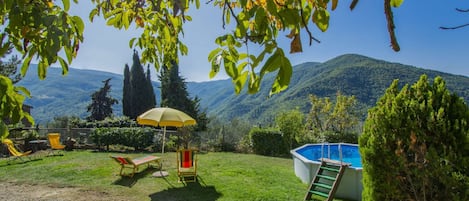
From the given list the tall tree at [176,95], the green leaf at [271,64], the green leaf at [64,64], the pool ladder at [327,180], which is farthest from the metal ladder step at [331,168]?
→ the tall tree at [176,95]

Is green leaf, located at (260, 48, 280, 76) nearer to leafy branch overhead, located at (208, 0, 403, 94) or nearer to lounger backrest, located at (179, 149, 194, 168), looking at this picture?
leafy branch overhead, located at (208, 0, 403, 94)

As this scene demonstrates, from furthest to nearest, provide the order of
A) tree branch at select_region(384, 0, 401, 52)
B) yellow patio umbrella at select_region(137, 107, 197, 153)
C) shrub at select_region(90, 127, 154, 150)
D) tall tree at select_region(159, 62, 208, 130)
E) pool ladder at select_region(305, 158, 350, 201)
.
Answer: tall tree at select_region(159, 62, 208, 130) < shrub at select_region(90, 127, 154, 150) < yellow patio umbrella at select_region(137, 107, 197, 153) < pool ladder at select_region(305, 158, 350, 201) < tree branch at select_region(384, 0, 401, 52)

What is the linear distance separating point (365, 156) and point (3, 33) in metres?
4.26

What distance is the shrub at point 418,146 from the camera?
3.76 m

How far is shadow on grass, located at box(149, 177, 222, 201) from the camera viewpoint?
6685 millimetres

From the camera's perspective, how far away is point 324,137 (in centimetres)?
1528

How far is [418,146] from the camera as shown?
3.69 metres

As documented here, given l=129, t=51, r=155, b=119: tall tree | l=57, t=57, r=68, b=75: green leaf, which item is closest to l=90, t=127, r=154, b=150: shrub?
l=57, t=57, r=68, b=75: green leaf

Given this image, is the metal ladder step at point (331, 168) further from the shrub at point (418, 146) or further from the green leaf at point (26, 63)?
the green leaf at point (26, 63)

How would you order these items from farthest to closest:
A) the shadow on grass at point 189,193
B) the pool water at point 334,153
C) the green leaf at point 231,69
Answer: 1. the pool water at point 334,153
2. the shadow on grass at point 189,193
3. the green leaf at point 231,69

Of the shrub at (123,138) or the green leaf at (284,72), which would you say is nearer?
the green leaf at (284,72)

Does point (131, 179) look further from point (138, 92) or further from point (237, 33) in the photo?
point (138, 92)

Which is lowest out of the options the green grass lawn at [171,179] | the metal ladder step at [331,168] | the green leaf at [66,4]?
the green grass lawn at [171,179]

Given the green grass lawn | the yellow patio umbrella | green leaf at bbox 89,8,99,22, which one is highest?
green leaf at bbox 89,8,99,22
